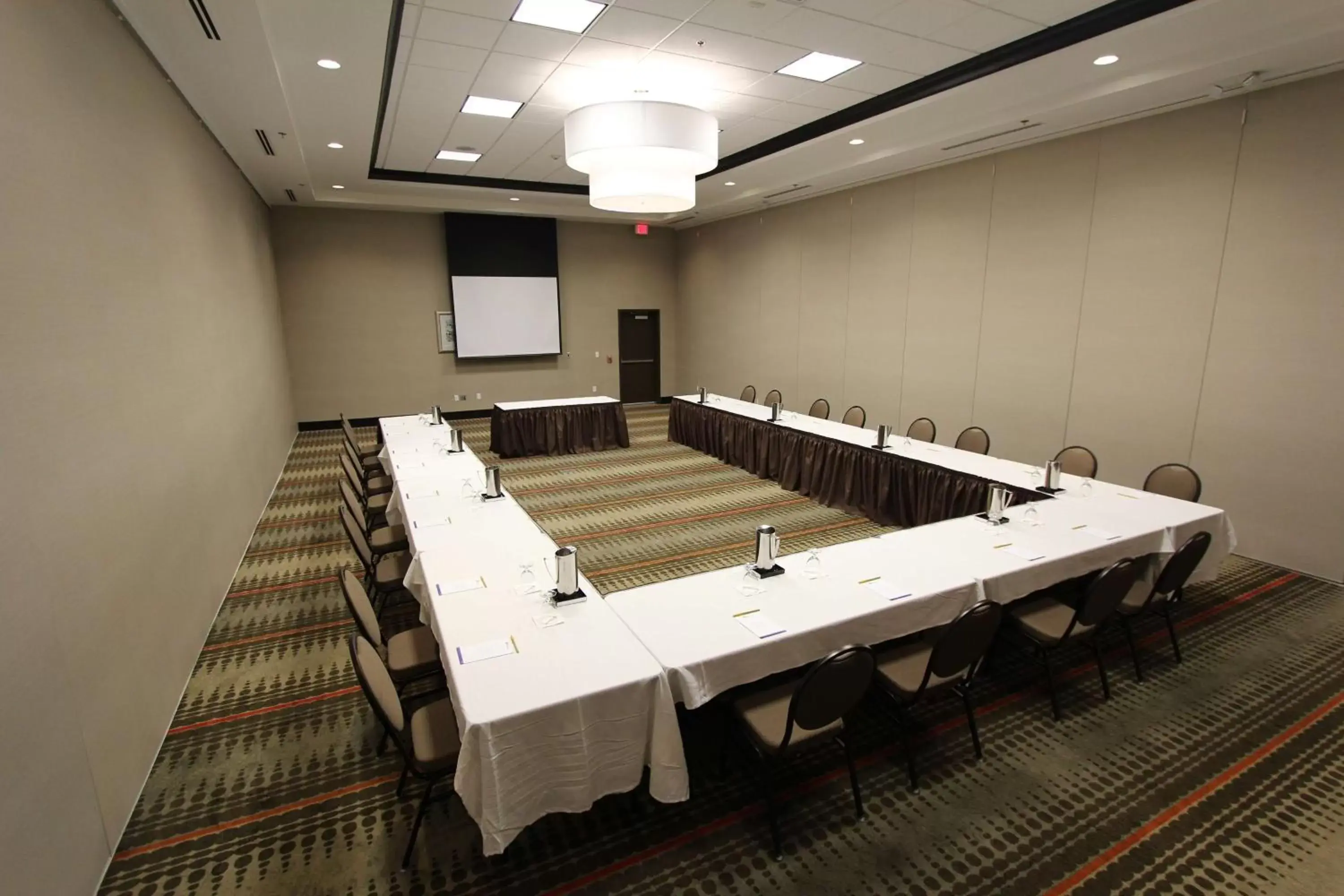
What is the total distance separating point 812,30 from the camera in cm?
404

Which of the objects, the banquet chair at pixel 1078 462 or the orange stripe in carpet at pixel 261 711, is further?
the banquet chair at pixel 1078 462

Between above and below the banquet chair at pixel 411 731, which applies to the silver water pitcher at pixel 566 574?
above

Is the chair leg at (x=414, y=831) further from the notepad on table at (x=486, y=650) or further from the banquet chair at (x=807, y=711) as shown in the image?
the banquet chair at (x=807, y=711)

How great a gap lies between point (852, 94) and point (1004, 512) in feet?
12.4

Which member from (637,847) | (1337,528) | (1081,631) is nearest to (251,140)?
(637,847)

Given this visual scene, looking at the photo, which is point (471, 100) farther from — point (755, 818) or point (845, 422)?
point (755, 818)

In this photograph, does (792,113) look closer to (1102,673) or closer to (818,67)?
(818,67)

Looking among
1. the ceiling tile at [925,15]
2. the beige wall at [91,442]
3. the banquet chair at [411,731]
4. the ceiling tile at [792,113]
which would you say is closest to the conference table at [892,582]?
the banquet chair at [411,731]

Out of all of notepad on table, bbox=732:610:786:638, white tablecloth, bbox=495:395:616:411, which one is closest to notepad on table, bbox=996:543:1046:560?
notepad on table, bbox=732:610:786:638

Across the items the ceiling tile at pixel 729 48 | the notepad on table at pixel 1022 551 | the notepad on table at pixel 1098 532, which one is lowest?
the notepad on table at pixel 1022 551

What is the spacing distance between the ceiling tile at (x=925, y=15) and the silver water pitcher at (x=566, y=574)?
3.73 m

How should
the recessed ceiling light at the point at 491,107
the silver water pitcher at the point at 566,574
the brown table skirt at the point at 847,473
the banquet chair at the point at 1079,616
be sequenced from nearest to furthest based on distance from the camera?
the silver water pitcher at the point at 566,574 → the banquet chair at the point at 1079,616 → the brown table skirt at the point at 847,473 → the recessed ceiling light at the point at 491,107

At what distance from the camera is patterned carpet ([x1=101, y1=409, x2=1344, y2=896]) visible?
7.52 ft

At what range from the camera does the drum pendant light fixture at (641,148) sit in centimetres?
438
